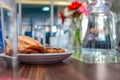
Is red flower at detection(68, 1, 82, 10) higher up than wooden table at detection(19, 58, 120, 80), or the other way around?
red flower at detection(68, 1, 82, 10)

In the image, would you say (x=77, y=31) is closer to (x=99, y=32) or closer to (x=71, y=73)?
(x=99, y=32)

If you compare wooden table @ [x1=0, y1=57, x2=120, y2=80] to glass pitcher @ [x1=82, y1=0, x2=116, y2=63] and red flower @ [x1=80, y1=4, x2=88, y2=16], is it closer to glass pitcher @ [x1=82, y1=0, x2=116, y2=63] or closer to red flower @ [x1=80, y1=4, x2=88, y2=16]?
glass pitcher @ [x1=82, y1=0, x2=116, y2=63]

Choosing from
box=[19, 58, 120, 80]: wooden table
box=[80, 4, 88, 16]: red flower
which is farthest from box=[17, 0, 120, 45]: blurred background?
box=[19, 58, 120, 80]: wooden table

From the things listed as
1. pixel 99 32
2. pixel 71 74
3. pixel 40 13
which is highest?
pixel 40 13

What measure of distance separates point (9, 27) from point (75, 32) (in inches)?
34.9

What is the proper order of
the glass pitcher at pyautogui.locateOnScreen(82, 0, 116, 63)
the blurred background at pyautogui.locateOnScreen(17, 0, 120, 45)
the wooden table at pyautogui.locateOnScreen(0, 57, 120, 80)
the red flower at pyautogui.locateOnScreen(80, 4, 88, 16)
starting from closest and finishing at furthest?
the wooden table at pyautogui.locateOnScreen(0, 57, 120, 80), the glass pitcher at pyautogui.locateOnScreen(82, 0, 116, 63), the red flower at pyautogui.locateOnScreen(80, 4, 88, 16), the blurred background at pyautogui.locateOnScreen(17, 0, 120, 45)

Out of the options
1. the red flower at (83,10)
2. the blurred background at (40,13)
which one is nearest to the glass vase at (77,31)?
the red flower at (83,10)

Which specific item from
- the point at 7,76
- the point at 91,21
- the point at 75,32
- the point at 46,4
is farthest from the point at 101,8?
the point at 46,4

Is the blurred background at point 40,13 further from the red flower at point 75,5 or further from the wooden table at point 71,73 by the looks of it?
the wooden table at point 71,73

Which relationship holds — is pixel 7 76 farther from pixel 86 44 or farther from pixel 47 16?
pixel 47 16

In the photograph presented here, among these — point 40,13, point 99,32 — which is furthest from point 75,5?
point 40,13

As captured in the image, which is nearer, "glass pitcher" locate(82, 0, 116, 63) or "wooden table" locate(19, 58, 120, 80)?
"wooden table" locate(19, 58, 120, 80)

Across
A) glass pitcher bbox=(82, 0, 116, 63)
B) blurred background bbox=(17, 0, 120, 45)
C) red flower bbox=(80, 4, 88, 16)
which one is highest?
blurred background bbox=(17, 0, 120, 45)

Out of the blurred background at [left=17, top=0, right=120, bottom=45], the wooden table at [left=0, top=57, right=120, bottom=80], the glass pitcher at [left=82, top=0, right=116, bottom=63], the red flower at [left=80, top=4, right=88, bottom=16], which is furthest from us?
the blurred background at [left=17, top=0, right=120, bottom=45]
